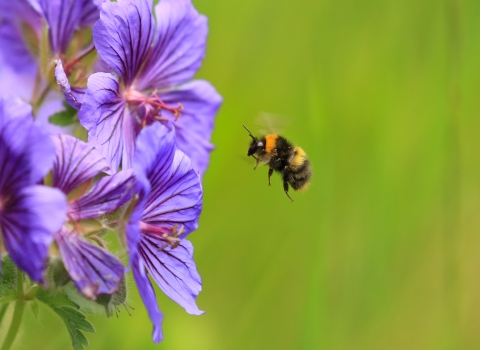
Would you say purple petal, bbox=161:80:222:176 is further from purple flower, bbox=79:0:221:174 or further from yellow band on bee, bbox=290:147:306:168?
yellow band on bee, bbox=290:147:306:168

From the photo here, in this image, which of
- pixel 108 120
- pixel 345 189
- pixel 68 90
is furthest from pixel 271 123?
pixel 345 189

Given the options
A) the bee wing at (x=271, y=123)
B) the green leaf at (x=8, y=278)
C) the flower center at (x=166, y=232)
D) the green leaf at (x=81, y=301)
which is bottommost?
the green leaf at (x=8, y=278)

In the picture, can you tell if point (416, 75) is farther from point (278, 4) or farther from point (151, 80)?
point (151, 80)

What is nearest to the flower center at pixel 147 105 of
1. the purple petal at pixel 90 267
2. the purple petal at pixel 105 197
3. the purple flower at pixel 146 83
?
the purple flower at pixel 146 83

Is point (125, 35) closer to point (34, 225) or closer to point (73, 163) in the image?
point (73, 163)

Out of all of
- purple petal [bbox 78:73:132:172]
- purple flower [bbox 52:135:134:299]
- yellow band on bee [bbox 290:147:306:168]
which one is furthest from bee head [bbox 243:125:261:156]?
purple flower [bbox 52:135:134:299]

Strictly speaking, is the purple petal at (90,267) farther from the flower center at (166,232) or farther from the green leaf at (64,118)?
the green leaf at (64,118)

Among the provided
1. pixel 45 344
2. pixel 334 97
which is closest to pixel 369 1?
pixel 334 97
